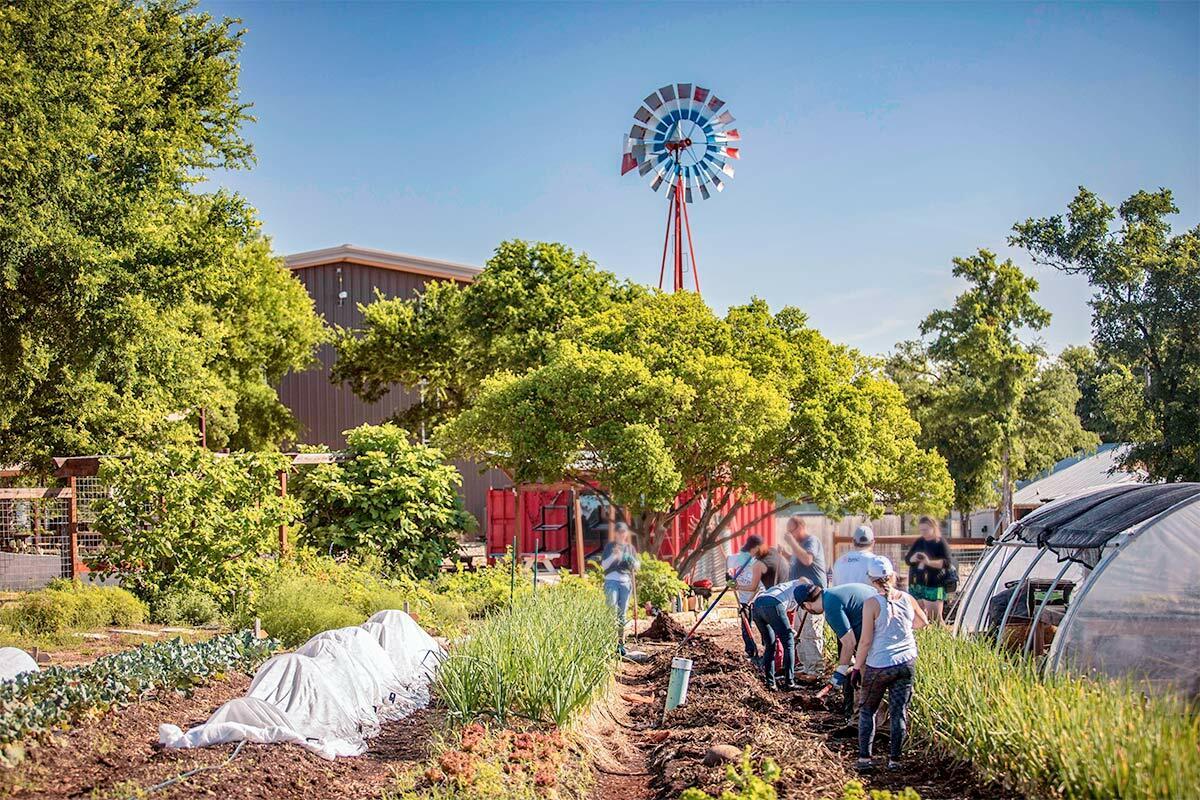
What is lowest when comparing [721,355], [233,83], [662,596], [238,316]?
[662,596]

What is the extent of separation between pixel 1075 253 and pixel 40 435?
28816 mm

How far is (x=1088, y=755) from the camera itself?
593 cm

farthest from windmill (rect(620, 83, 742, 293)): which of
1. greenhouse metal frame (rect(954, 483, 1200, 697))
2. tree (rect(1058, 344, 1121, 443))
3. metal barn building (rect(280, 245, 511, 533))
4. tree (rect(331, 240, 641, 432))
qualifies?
tree (rect(1058, 344, 1121, 443))

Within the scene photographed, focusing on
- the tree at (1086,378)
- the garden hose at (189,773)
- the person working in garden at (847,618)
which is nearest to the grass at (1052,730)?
the person working in garden at (847,618)

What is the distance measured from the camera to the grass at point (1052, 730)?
5.42m

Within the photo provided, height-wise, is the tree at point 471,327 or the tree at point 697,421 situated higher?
the tree at point 471,327

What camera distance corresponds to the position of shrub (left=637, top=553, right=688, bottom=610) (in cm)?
1861

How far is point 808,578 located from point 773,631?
2.16ft

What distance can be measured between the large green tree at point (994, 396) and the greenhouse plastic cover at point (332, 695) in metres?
27.9

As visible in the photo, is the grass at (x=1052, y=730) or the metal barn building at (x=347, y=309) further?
the metal barn building at (x=347, y=309)

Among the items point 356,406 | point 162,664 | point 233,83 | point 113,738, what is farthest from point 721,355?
point 356,406

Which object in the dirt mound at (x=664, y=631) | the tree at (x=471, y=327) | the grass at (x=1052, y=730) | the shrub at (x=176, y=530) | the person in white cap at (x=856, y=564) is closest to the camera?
the grass at (x=1052, y=730)

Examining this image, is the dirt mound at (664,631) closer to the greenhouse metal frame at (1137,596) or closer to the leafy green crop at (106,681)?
the greenhouse metal frame at (1137,596)

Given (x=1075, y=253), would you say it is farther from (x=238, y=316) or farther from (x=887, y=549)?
(x=238, y=316)
